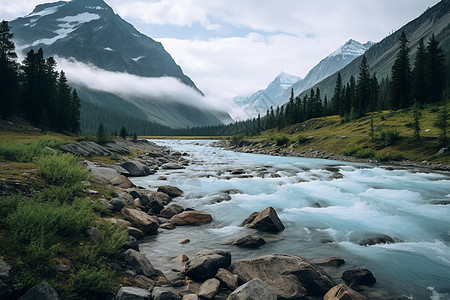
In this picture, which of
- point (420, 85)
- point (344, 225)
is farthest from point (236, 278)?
point (420, 85)

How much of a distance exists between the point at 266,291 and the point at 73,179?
1087 centimetres

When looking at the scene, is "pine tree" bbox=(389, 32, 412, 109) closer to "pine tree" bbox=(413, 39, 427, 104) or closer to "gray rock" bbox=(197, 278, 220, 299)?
"pine tree" bbox=(413, 39, 427, 104)

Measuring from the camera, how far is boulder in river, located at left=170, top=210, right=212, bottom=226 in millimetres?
13445

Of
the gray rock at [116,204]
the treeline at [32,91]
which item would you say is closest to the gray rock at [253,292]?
the gray rock at [116,204]

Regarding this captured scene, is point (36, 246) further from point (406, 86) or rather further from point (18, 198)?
point (406, 86)

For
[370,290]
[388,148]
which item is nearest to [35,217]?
[370,290]

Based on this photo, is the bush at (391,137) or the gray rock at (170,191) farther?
the bush at (391,137)

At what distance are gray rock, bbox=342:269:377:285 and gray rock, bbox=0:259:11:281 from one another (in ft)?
29.7

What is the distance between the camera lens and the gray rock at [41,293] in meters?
4.78

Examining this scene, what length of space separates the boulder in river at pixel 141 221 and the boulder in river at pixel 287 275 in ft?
16.8

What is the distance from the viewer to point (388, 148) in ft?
140

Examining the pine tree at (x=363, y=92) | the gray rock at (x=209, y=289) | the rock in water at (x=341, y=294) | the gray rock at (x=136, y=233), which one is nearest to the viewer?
the rock in water at (x=341, y=294)

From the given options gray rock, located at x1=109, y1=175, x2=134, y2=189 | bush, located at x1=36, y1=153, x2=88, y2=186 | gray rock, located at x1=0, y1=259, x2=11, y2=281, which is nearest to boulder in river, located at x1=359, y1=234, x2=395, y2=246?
gray rock, located at x1=0, y1=259, x2=11, y2=281

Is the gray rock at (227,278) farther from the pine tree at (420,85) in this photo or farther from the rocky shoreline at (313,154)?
the pine tree at (420,85)
